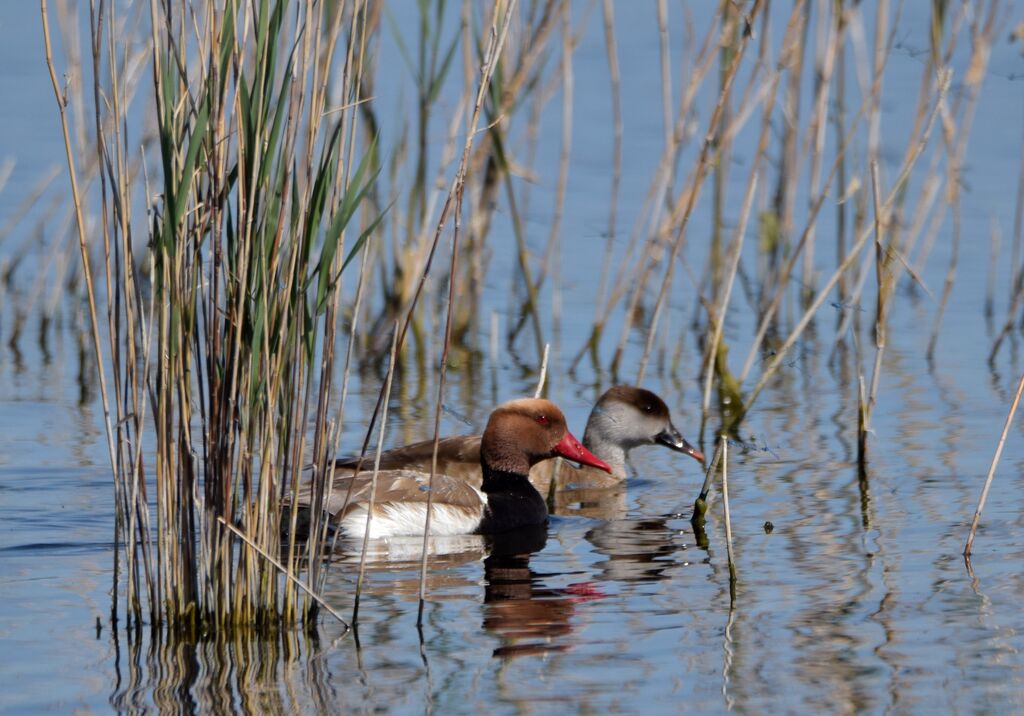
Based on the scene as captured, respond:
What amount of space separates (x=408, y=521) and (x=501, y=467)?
0.99 m

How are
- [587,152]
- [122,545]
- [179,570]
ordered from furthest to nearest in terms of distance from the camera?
[587,152] → [122,545] → [179,570]

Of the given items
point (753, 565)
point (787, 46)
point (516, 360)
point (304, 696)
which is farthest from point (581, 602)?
point (516, 360)

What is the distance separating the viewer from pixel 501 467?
8461 mm

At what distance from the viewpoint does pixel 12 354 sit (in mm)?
10836

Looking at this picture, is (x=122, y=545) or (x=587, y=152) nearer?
(x=122, y=545)

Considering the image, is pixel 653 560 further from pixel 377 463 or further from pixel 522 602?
pixel 377 463

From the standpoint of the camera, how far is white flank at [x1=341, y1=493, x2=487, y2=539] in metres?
7.50

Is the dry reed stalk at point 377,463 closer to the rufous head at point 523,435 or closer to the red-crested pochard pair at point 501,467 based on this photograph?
the red-crested pochard pair at point 501,467

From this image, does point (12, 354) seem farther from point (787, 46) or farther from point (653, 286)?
point (787, 46)

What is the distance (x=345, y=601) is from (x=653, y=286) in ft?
21.3

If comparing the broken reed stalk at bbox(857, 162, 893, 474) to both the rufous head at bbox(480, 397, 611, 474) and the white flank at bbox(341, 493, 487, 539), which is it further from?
the white flank at bbox(341, 493, 487, 539)

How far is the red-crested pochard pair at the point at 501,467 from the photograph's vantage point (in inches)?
302

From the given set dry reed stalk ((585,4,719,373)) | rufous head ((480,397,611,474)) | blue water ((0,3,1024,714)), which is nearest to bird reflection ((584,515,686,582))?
blue water ((0,3,1024,714))

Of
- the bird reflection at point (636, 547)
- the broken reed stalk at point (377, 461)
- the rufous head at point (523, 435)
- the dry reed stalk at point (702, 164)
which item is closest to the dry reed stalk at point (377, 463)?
the broken reed stalk at point (377, 461)
